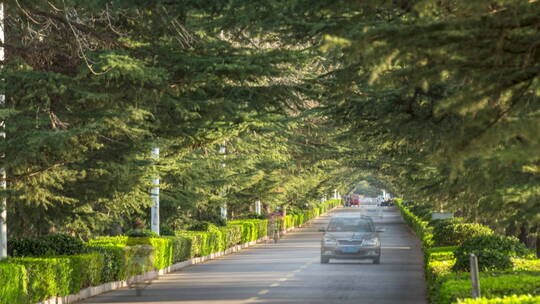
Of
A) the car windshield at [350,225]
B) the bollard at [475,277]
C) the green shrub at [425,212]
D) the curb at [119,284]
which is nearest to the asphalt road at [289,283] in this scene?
the curb at [119,284]

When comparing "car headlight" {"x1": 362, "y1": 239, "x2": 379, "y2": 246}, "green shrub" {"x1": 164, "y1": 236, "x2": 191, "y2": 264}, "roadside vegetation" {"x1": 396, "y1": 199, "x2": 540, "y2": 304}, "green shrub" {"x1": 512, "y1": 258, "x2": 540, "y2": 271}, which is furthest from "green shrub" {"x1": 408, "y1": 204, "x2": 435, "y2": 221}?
"green shrub" {"x1": 512, "y1": 258, "x2": 540, "y2": 271}

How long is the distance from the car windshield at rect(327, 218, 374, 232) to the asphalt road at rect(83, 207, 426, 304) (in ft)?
3.76

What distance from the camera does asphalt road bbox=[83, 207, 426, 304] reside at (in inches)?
784

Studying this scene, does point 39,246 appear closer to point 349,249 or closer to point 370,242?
point 349,249

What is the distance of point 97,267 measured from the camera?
860 inches

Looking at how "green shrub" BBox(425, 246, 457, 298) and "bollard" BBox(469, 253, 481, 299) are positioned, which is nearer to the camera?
"bollard" BBox(469, 253, 481, 299)

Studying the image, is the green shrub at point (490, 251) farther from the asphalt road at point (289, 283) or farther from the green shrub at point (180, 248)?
the green shrub at point (180, 248)

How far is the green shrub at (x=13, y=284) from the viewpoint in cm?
1576

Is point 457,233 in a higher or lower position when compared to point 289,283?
higher

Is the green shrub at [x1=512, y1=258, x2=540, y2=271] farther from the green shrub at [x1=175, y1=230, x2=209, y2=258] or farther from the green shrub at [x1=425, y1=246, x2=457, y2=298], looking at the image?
the green shrub at [x1=175, y1=230, x2=209, y2=258]

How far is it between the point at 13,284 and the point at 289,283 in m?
9.22

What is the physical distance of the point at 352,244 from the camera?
3183cm

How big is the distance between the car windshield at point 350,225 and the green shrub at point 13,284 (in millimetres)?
17356

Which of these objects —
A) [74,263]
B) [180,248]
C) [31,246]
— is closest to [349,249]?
[180,248]
